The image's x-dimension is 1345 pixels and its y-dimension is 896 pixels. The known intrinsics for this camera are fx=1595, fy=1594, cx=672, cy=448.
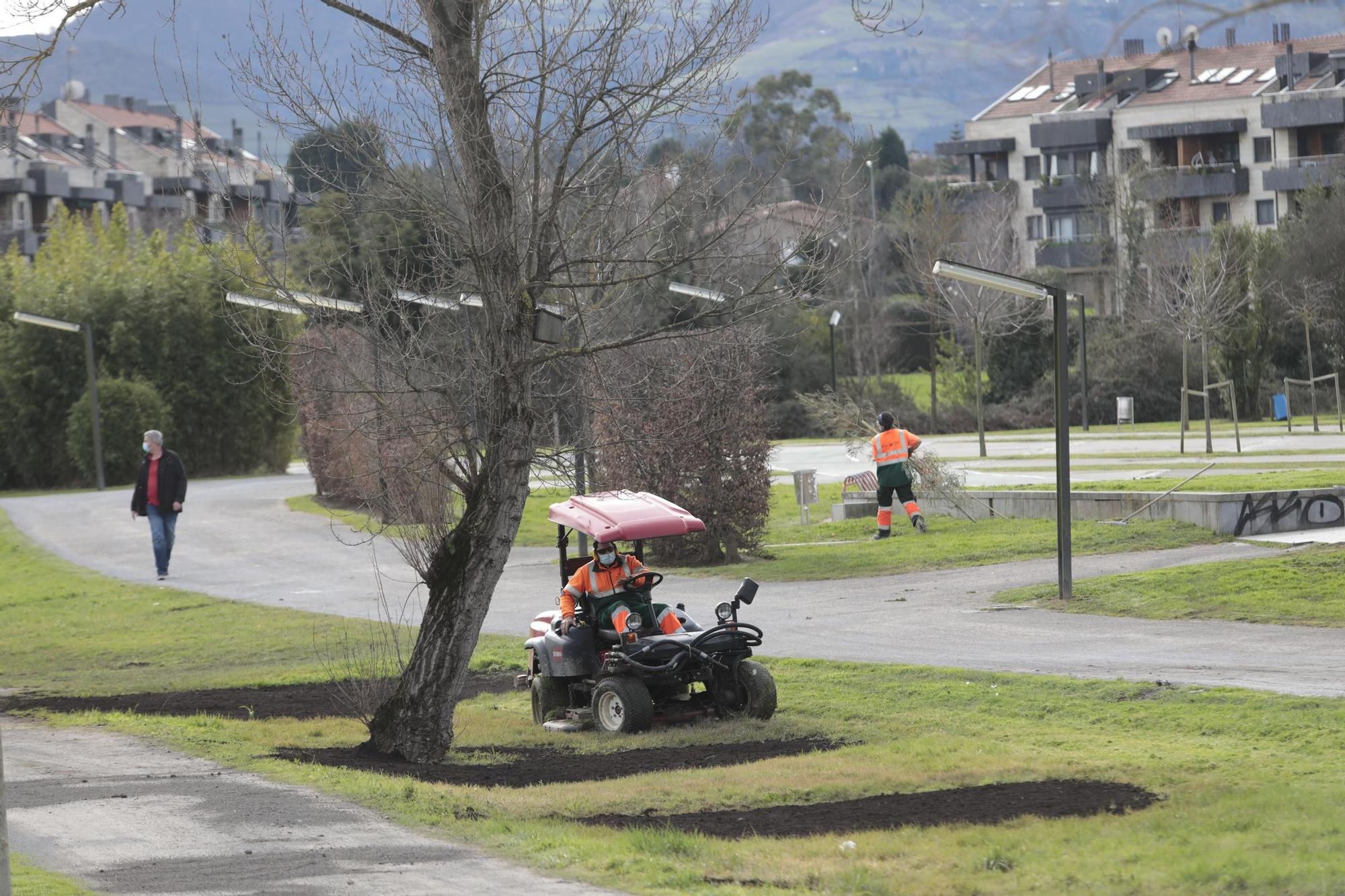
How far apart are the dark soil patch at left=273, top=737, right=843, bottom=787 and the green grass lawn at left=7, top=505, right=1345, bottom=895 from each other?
23cm

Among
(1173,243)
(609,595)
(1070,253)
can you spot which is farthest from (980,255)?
(609,595)

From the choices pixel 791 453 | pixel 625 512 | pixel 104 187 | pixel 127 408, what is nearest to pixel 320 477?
pixel 127 408

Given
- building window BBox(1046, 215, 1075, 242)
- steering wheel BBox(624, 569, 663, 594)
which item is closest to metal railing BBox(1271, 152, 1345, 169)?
building window BBox(1046, 215, 1075, 242)

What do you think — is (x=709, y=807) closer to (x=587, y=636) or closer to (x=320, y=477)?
(x=587, y=636)

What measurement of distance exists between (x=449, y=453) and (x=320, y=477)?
26255 mm

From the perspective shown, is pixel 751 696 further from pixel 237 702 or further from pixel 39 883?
pixel 39 883

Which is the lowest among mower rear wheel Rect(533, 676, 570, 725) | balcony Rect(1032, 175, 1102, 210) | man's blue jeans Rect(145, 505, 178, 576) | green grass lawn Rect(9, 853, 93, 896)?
mower rear wheel Rect(533, 676, 570, 725)

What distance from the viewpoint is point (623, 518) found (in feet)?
42.0

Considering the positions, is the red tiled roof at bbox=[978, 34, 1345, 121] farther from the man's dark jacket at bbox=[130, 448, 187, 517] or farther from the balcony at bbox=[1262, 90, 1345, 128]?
the man's dark jacket at bbox=[130, 448, 187, 517]

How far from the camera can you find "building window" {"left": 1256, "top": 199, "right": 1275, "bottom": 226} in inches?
2785

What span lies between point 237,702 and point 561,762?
4518 mm

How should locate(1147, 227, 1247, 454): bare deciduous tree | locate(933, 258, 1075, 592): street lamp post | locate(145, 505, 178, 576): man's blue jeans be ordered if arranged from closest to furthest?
locate(933, 258, 1075, 592): street lamp post, locate(145, 505, 178, 576): man's blue jeans, locate(1147, 227, 1247, 454): bare deciduous tree

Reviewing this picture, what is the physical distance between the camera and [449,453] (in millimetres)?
11266

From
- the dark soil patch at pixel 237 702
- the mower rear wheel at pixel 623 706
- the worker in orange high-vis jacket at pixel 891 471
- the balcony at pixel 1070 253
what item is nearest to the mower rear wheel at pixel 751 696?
the mower rear wheel at pixel 623 706
